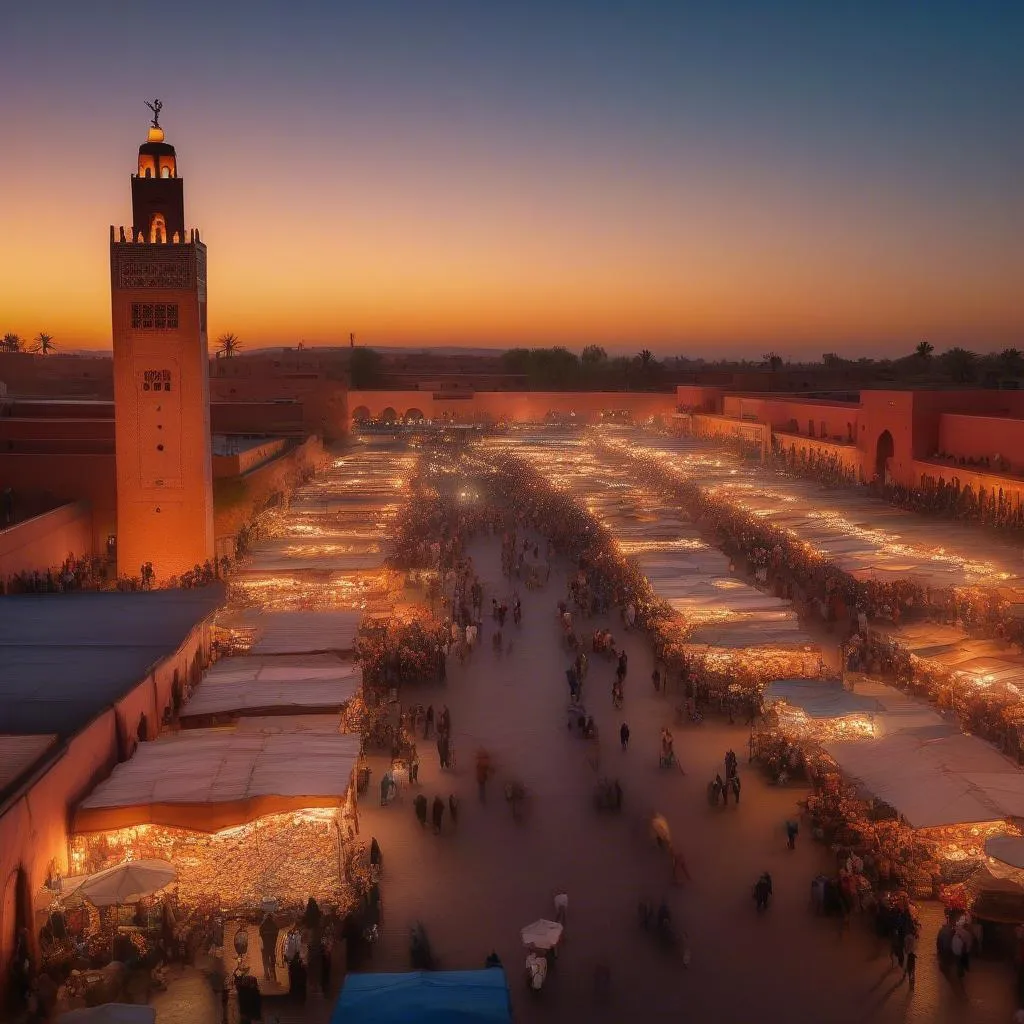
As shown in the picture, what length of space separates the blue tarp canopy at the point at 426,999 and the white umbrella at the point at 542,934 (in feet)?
3.63

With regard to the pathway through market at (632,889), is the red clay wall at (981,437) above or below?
above

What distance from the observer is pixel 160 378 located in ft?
73.4

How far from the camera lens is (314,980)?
349 inches

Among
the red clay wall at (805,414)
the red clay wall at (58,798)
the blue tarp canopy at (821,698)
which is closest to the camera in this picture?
the red clay wall at (58,798)

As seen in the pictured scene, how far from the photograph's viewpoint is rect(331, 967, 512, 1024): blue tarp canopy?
7.29 meters

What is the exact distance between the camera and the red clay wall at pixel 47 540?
1995 cm

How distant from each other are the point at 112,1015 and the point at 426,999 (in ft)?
7.03

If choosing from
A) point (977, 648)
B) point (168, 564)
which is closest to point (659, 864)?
point (977, 648)

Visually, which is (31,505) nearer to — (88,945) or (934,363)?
(88,945)

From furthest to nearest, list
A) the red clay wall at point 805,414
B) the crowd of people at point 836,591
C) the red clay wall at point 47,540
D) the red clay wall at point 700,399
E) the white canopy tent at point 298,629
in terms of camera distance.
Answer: the red clay wall at point 700,399 < the red clay wall at point 805,414 < the red clay wall at point 47,540 < the crowd of people at point 836,591 < the white canopy tent at point 298,629

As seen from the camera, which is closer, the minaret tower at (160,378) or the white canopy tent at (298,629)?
the white canopy tent at (298,629)

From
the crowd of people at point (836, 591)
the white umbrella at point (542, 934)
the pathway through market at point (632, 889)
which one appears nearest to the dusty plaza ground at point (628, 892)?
the pathway through market at point (632, 889)

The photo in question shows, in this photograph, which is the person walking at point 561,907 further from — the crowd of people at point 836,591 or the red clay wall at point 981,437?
the red clay wall at point 981,437

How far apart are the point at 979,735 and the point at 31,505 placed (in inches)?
802
